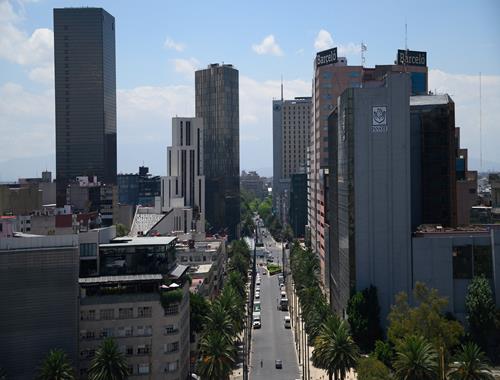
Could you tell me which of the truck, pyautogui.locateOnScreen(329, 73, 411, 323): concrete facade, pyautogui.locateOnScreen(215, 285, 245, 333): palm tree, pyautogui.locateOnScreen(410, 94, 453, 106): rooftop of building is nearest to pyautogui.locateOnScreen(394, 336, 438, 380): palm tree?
pyautogui.locateOnScreen(329, 73, 411, 323): concrete facade

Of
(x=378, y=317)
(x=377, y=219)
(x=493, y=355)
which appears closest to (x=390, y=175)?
(x=377, y=219)

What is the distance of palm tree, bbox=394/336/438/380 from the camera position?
2425 inches

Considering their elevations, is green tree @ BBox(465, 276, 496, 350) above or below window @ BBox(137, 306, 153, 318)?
below

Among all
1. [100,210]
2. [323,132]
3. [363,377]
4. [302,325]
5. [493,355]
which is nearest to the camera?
[363,377]

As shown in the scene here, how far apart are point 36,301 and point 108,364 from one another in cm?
991

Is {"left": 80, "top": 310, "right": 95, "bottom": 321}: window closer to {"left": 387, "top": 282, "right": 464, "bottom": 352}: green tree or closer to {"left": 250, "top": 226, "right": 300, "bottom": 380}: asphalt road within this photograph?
{"left": 250, "top": 226, "right": 300, "bottom": 380}: asphalt road

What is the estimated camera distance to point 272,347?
101062 mm

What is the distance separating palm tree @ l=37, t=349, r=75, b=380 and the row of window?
777 cm

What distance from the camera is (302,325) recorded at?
111562 mm

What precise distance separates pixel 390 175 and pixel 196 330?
3243 cm

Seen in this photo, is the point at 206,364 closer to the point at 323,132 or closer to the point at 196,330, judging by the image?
the point at 196,330

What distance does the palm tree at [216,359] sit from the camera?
230ft

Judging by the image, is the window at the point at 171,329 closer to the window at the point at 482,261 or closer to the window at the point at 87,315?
the window at the point at 87,315

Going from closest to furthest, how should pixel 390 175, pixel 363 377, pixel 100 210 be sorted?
pixel 363 377 < pixel 390 175 < pixel 100 210
